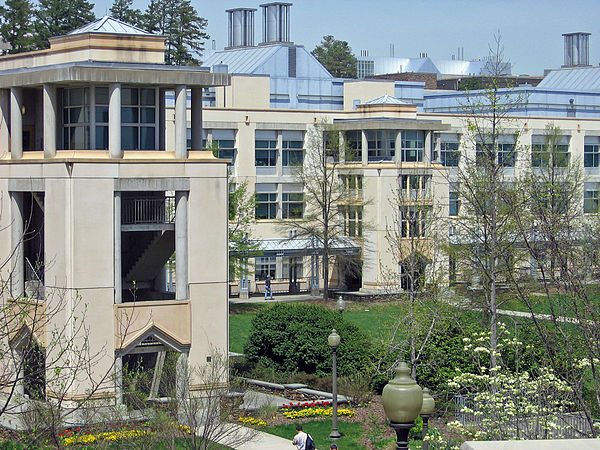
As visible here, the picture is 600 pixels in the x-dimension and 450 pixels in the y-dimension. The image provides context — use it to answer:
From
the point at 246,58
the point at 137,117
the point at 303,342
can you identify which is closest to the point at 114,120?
the point at 137,117

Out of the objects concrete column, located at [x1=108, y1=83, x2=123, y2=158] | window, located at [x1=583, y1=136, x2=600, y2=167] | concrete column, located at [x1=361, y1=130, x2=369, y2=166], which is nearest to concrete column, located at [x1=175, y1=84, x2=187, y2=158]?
concrete column, located at [x1=108, y1=83, x2=123, y2=158]

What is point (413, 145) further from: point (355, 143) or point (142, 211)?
point (142, 211)

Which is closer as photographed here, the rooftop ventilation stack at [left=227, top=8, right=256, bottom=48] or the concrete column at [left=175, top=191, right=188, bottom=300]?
the concrete column at [left=175, top=191, right=188, bottom=300]

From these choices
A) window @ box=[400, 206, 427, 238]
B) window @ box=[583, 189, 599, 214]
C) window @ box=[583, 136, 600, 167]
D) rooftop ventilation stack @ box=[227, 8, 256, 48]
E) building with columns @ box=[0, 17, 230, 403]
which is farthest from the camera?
rooftop ventilation stack @ box=[227, 8, 256, 48]

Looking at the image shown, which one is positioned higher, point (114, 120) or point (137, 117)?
point (137, 117)

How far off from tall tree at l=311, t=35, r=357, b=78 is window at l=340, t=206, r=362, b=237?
7247 centimetres

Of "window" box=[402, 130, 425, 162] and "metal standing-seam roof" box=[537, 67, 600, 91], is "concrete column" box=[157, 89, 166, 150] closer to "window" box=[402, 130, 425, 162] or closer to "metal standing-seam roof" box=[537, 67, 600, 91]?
"window" box=[402, 130, 425, 162]

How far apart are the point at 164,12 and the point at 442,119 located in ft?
93.2

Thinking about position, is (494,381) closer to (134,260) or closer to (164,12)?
(134,260)

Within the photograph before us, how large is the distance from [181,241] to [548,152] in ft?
107

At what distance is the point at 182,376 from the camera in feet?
90.0

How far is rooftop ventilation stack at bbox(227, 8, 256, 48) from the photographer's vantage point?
83438 millimetres

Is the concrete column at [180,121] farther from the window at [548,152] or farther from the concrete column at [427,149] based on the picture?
the concrete column at [427,149]

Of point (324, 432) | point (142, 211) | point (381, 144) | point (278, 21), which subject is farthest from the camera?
point (278, 21)
